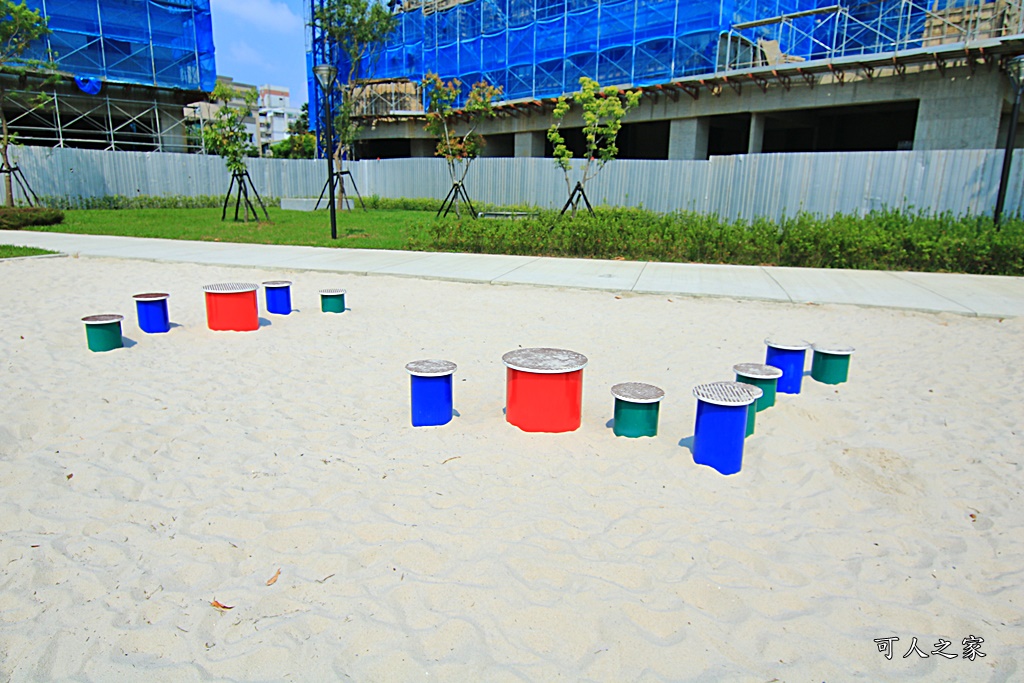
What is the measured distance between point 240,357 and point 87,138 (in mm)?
30909

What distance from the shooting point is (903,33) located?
859 inches

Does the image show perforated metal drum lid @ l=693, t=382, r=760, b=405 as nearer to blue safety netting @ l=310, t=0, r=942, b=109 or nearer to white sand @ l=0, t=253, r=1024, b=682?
white sand @ l=0, t=253, r=1024, b=682

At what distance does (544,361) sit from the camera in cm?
440

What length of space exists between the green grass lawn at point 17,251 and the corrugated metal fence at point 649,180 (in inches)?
518

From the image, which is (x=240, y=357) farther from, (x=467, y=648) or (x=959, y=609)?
(x=959, y=609)

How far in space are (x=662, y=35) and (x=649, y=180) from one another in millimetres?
9373

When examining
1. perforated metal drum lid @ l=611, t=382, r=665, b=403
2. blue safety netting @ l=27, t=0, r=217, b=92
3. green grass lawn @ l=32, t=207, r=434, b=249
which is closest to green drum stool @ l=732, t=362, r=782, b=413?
perforated metal drum lid @ l=611, t=382, r=665, b=403

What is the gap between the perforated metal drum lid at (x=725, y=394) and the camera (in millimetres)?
3787

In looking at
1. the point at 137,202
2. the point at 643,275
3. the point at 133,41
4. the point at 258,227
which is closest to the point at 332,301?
the point at 643,275

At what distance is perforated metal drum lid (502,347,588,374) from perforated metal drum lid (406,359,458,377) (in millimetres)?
378

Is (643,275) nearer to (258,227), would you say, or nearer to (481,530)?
(481,530)

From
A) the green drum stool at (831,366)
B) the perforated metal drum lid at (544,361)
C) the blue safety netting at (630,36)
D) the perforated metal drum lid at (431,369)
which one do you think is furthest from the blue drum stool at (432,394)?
the blue safety netting at (630,36)

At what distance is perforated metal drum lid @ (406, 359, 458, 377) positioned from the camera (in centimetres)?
436

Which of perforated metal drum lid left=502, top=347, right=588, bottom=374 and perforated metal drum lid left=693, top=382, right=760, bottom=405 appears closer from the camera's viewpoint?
perforated metal drum lid left=693, top=382, right=760, bottom=405
